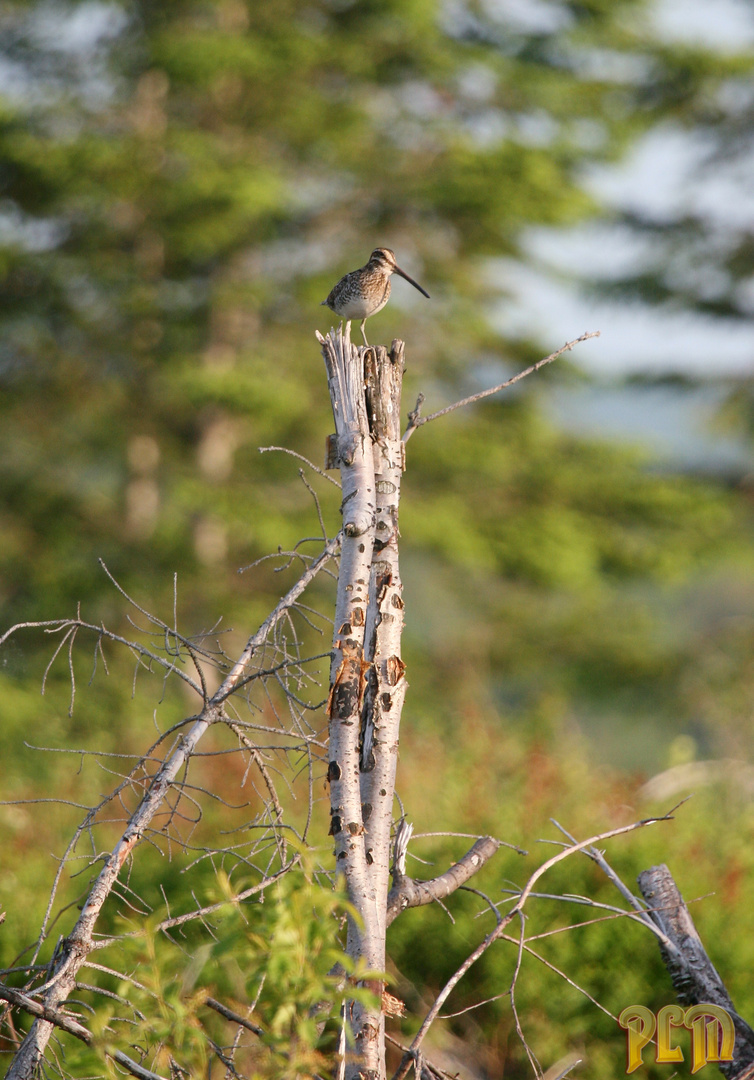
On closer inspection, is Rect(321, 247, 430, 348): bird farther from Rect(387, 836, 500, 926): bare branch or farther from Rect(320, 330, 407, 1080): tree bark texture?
Rect(387, 836, 500, 926): bare branch

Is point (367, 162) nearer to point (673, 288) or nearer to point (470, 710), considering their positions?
point (673, 288)

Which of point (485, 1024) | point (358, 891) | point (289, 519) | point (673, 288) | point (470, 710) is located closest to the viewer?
point (358, 891)

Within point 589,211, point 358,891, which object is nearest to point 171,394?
point 589,211

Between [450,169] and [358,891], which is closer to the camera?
[358,891]

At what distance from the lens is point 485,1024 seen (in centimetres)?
352

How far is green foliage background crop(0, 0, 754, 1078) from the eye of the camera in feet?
32.2

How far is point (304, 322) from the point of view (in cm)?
1127

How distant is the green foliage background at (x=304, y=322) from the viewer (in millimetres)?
9812

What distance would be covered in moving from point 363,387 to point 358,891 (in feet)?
3.52
